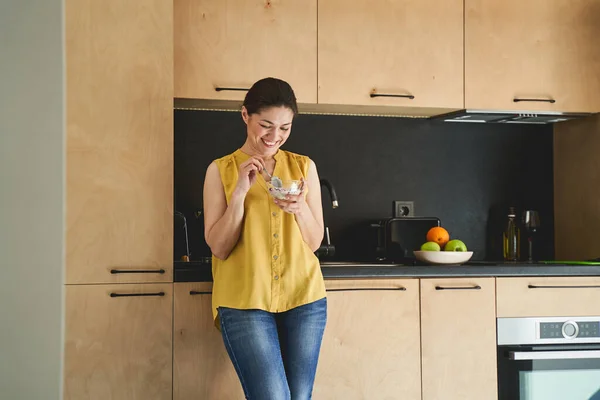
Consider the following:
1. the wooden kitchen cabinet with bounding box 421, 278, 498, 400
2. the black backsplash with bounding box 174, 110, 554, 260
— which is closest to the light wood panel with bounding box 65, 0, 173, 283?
the black backsplash with bounding box 174, 110, 554, 260

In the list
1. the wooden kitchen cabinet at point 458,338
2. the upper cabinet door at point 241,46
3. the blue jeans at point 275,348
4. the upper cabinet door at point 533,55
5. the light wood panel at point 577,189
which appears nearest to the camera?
the blue jeans at point 275,348

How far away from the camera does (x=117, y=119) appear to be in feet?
9.52

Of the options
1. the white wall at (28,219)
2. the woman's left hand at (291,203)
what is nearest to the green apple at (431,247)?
the woman's left hand at (291,203)

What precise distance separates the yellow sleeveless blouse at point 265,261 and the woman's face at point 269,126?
107 millimetres

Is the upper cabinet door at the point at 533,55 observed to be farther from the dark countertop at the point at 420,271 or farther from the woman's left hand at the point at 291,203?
the woman's left hand at the point at 291,203

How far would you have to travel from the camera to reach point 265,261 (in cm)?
263

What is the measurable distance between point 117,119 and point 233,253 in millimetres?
675

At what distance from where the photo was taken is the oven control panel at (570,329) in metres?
3.14

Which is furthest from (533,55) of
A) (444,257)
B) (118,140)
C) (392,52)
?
(118,140)

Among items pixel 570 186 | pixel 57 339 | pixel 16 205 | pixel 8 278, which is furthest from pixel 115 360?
pixel 570 186

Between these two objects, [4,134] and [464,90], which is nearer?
[4,134]

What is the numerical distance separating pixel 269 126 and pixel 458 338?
116 cm

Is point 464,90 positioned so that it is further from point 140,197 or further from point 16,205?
point 16,205

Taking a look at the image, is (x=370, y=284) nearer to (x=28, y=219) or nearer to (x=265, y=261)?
(x=265, y=261)
